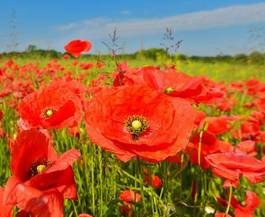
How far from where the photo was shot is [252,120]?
312cm

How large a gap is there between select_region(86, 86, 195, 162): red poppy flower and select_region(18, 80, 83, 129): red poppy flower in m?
0.22

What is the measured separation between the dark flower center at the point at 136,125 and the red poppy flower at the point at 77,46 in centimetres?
146

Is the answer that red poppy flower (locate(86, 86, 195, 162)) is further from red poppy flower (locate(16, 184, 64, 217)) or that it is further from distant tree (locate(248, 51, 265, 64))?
distant tree (locate(248, 51, 265, 64))

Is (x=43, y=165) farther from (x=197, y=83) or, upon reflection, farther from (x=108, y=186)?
(x=108, y=186)

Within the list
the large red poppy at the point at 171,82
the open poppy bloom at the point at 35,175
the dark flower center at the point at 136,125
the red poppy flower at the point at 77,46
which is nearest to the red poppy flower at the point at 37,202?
the open poppy bloom at the point at 35,175

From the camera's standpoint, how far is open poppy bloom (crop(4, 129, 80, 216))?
94 centimetres

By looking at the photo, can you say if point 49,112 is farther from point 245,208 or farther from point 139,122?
point 245,208

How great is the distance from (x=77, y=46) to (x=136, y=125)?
1.55 m

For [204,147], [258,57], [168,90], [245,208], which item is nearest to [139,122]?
[168,90]

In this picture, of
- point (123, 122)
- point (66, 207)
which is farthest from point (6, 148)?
point (123, 122)

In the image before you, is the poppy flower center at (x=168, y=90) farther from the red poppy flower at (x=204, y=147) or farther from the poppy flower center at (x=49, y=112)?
the poppy flower center at (x=49, y=112)

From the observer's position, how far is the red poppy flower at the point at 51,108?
1.37m

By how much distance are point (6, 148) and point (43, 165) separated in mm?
1920

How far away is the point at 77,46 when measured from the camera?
106 inches
